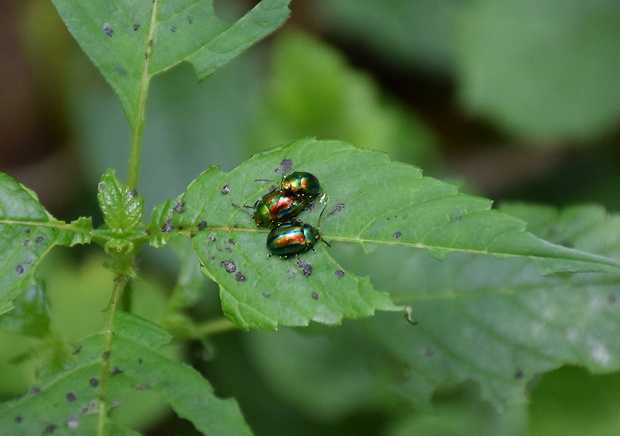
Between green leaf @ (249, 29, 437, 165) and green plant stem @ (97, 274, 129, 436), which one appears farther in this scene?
green leaf @ (249, 29, 437, 165)

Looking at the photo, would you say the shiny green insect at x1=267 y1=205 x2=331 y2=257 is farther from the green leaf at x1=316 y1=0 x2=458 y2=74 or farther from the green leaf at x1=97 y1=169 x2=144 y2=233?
the green leaf at x1=316 y1=0 x2=458 y2=74

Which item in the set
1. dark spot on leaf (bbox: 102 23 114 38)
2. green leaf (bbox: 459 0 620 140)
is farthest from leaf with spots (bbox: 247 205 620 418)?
green leaf (bbox: 459 0 620 140)

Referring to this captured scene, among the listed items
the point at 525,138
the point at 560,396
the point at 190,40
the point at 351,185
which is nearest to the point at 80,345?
the point at 351,185

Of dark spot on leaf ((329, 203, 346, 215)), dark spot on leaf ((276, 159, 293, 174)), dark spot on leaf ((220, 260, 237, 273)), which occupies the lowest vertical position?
dark spot on leaf ((220, 260, 237, 273))

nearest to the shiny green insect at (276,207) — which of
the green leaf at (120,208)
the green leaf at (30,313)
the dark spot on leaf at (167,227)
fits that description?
the dark spot on leaf at (167,227)

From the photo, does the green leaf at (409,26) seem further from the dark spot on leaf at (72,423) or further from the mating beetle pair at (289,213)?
the dark spot on leaf at (72,423)
